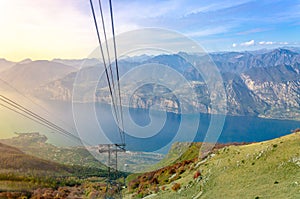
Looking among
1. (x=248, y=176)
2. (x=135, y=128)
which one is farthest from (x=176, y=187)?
(x=135, y=128)

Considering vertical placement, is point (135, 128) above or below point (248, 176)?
above

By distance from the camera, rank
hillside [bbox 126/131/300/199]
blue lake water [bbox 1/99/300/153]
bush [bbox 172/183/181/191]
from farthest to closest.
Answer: bush [bbox 172/183/181/191]
hillside [bbox 126/131/300/199]
blue lake water [bbox 1/99/300/153]

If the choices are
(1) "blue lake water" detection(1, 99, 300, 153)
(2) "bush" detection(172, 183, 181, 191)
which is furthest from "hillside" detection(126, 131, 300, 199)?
(1) "blue lake water" detection(1, 99, 300, 153)

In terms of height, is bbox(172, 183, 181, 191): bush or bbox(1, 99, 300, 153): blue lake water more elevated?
bbox(1, 99, 300, 153): blue lake water

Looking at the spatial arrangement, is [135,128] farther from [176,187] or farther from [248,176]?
[176,187]

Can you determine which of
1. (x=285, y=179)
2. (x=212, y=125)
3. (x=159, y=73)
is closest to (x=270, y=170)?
(x=285, y=179)

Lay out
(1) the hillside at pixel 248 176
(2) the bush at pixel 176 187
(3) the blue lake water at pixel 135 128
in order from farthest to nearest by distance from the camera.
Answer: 1. (2) the bush at pixel 176 187
2. (1) the hillside at pixel 248 176
3. (3) the blue lake water at pixel 135 128

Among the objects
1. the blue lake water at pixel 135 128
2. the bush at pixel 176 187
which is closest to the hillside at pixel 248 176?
the bush at pixel 176 187

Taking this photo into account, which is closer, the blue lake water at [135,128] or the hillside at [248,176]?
the blue lake water at [135,128]

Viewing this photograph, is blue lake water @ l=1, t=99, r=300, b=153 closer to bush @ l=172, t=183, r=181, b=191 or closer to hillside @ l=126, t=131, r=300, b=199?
bush @ l=172, t=183, r=181, b=191

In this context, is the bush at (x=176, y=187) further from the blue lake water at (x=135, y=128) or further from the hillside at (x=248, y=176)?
the blue lake water at (x=135, y=128)

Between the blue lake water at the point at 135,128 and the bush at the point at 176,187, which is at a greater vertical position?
the blue lake water at the point at 135,128

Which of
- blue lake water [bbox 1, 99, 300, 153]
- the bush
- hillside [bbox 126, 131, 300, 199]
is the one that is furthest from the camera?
the bush

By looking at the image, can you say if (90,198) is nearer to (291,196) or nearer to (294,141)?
(294,141)
